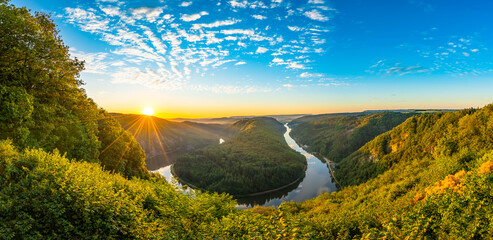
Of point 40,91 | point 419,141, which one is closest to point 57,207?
point 40,91

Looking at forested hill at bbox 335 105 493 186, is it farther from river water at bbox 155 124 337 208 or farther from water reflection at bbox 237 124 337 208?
river water at bbox 155 124 337 208

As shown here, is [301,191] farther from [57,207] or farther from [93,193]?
[57,207]

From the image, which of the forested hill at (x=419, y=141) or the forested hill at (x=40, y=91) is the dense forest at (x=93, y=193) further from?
the forested hill at (x=419, y=141)

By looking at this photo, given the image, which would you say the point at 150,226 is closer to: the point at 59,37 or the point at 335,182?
the point at 59,37

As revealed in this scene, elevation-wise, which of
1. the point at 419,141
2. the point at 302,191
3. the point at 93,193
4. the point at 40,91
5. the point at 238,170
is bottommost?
the point at 302,191

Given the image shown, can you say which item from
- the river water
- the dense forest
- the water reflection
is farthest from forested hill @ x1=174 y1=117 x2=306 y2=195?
the dense forest

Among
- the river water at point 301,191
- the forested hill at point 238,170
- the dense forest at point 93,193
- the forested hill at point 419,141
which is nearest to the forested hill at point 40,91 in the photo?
the dense forest at point 93,193
